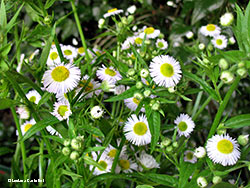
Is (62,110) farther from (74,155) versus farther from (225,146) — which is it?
(225,146)

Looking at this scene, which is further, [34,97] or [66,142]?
[34,97]

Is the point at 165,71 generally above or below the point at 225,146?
above

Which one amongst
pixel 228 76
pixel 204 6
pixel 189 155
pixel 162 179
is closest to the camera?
pixel 228 76

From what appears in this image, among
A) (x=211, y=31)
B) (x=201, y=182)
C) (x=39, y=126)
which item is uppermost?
(x=211, y=31)

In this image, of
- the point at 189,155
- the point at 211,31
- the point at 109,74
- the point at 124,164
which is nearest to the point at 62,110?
the point at 109,74

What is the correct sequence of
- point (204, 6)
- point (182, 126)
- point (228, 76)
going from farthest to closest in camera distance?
point (204, 6)
point (182, 126)
point (228, 76)

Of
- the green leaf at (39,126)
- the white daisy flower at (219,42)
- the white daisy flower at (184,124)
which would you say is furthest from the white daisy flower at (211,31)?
the green leaf at (39,126)
